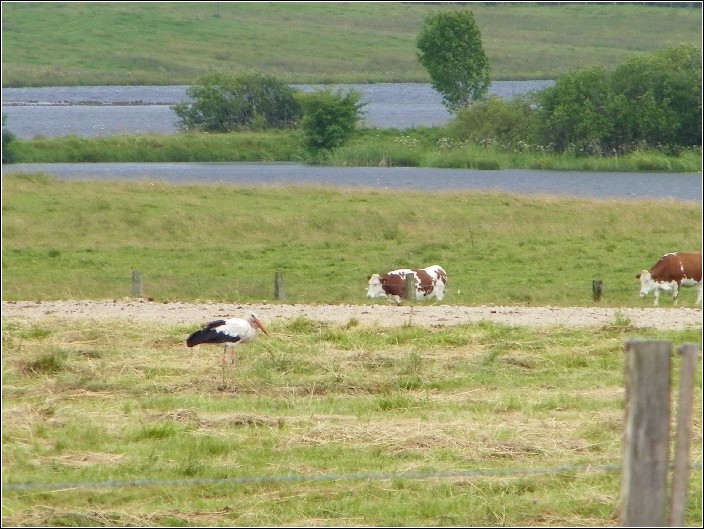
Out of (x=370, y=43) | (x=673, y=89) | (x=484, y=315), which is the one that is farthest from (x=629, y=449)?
(x=370, y=43)

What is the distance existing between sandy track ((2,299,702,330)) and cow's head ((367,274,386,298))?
0.77 metres

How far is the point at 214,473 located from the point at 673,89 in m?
63.4

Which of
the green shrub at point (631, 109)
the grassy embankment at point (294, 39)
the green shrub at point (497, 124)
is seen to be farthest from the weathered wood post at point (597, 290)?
the grassy embankment at point (294, 39)

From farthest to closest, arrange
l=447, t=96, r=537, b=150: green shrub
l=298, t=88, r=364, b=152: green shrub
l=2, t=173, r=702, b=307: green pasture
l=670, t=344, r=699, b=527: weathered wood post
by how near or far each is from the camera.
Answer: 1. l=447, t=96, r=537, b=150: green shrub
2. l=298, t=88, r=364, b=152: green shrub
3. l=2, t=173, r=702, b=307: green pasture
4. l=670, t=344, r=699, b=527: weathered wood post

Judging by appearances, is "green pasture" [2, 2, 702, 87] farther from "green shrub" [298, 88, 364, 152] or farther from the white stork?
the white stork

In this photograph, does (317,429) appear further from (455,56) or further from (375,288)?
(455,56)

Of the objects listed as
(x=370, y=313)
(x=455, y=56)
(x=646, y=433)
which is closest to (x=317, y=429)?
(x=646, y=433)

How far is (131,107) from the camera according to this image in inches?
3969

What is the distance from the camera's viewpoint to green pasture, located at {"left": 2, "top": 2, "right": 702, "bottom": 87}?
127 m

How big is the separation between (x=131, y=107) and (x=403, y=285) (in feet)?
273

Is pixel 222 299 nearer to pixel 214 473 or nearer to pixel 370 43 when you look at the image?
pixel 214 473

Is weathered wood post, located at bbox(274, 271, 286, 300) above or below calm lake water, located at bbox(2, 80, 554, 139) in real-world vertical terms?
below

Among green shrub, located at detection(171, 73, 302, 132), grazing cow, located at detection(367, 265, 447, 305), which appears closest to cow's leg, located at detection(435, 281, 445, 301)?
grazing cow, located at detection(367, 265, 447, 305)

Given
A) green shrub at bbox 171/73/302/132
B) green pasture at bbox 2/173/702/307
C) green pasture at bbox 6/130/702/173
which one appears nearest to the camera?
green pasture at bbox 2/173/702/307
